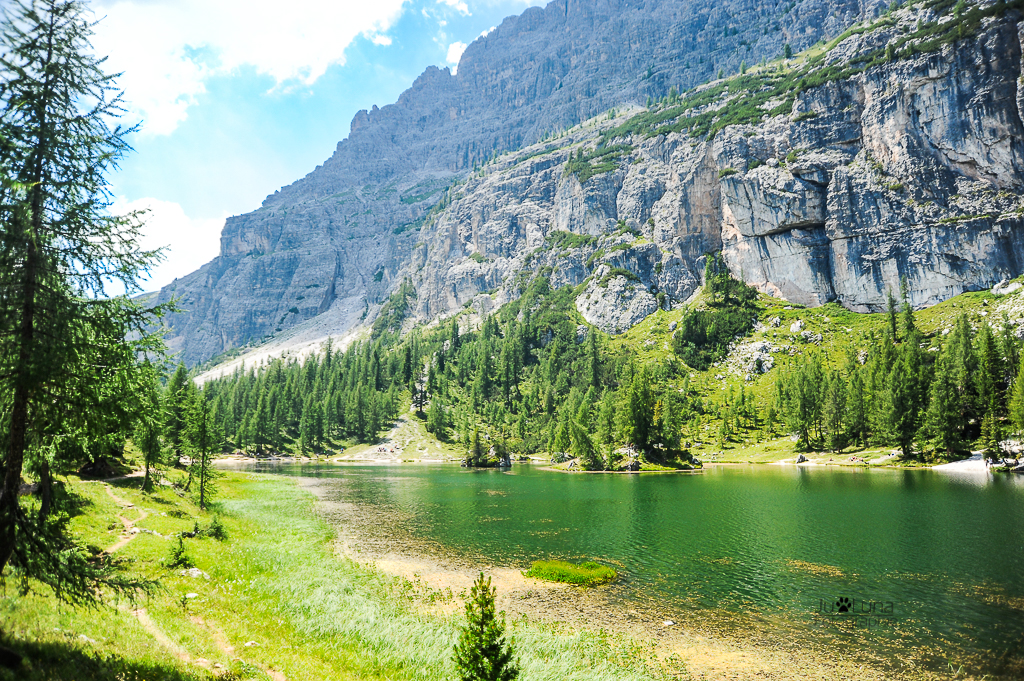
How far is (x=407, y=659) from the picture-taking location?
2027 centimetres

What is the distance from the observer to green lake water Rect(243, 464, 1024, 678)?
24344 millimetres

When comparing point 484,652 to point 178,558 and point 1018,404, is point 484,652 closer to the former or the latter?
point 178,558

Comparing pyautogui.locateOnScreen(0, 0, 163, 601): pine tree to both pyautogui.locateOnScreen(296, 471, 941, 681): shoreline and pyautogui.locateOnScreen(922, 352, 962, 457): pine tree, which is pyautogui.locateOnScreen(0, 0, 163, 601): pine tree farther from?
pyautogui.locateOnScreen(922, 352, 962, 457): pine tree

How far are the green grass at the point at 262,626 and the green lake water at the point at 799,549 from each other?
349 inches

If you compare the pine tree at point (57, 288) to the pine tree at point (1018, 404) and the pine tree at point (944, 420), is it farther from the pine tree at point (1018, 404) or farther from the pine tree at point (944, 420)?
the pine tree at point (944, 420)

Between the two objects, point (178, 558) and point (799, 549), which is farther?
point (799, 549)

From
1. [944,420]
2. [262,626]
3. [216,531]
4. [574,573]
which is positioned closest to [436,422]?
[944,420]

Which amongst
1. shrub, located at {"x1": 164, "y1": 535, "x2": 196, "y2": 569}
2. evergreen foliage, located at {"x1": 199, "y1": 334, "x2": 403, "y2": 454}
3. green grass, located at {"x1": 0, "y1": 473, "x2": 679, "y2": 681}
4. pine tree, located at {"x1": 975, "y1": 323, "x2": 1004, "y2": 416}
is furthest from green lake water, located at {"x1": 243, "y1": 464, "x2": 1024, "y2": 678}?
evergreen foliage, located at {"x1": 199, "y1": 334, "x2": 403, "y2": 454}

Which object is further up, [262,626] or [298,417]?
[298,417]

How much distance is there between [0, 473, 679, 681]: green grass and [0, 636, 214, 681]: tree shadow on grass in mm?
39

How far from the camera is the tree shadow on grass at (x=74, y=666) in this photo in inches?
433

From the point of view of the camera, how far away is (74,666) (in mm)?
11836

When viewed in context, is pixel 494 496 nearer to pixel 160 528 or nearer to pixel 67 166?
pixel 160 528

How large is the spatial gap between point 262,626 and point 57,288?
1594cm
